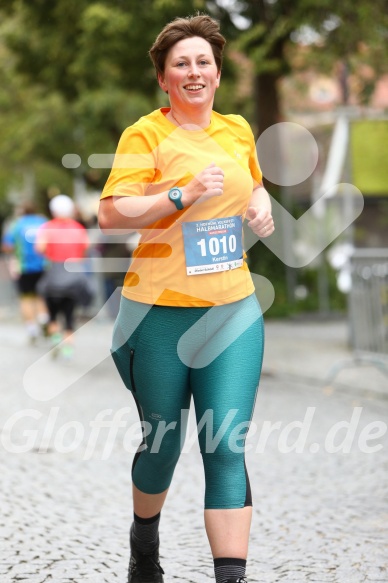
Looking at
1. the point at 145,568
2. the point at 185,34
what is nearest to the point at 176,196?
the point at 185,34

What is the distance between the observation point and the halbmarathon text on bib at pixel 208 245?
139 inches

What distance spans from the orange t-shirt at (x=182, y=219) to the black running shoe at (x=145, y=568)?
0.95 metres

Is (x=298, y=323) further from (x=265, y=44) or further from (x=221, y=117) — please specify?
(x=221, y=117)

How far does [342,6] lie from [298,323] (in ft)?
20.6

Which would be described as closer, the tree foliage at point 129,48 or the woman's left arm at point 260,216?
the woman's left arm at point 260,216

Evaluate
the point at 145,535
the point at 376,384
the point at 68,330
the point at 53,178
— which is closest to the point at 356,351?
the point at 376,384

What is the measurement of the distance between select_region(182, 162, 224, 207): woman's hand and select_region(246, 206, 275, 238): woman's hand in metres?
0.28

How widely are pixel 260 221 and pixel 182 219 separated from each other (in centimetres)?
27

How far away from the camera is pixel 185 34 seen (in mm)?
3623

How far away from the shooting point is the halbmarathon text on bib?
3.53 metres

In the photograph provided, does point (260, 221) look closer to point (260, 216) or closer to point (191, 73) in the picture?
point (260, 216)

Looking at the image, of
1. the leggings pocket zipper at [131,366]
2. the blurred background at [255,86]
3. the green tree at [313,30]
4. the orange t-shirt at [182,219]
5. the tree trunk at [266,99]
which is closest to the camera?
the orange t-shirt at [182,219]

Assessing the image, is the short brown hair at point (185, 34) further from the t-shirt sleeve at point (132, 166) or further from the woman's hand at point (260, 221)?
the woman's hand at point (260, 221)

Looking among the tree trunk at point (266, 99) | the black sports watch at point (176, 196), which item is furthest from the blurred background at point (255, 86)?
the black sports watch at point (176, 196)
